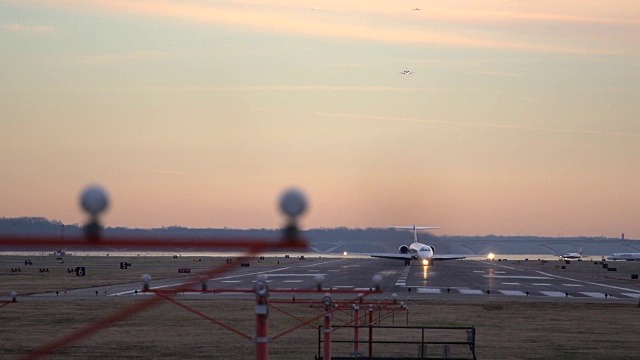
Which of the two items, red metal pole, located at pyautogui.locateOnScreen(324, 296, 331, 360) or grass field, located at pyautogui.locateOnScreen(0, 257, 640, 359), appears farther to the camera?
grass field, located at pyautogui.locateOnScreen(0, 257, 640, 359)

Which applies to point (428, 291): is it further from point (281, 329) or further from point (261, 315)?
point (261, 315)

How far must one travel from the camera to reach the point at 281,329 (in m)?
62.4

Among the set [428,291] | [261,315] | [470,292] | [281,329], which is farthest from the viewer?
[470,292]

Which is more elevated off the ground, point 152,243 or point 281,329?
point 152,243

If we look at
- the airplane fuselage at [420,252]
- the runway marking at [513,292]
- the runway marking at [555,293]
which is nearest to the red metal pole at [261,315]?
the runway marking at [513,292]

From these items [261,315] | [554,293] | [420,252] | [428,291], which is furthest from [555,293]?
[261,315]

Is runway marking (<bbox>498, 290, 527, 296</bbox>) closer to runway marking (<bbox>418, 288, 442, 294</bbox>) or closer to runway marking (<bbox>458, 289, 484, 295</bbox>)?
runway marking (<bbox>458, 289, 484, 295</bbox>)

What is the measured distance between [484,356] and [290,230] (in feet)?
134

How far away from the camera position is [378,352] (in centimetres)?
4962

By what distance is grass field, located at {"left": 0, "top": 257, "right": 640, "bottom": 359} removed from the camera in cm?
5106

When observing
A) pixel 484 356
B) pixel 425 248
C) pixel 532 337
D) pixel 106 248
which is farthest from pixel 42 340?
pixel 425 248

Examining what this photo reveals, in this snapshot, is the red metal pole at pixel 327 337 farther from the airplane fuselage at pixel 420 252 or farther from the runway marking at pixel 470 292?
the airplane fuselage at pixel 420 252

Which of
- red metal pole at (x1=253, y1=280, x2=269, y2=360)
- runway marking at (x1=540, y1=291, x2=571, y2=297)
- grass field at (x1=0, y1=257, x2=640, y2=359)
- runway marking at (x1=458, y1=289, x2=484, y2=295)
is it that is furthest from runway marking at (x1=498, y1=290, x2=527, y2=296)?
red metal pole at (x1=253, y1=280, x2=269, y2=360)

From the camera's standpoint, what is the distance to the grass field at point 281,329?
2010 inches
